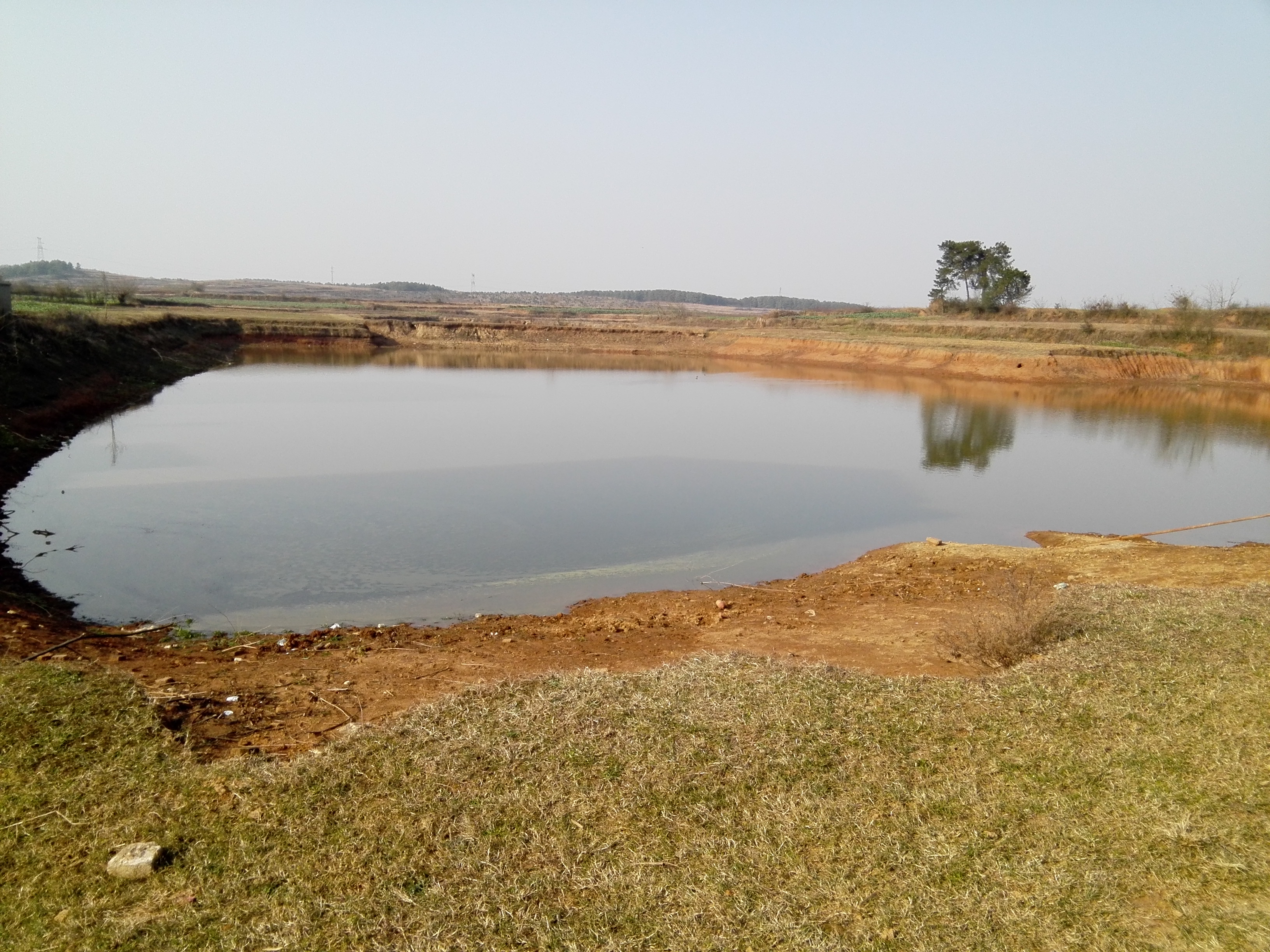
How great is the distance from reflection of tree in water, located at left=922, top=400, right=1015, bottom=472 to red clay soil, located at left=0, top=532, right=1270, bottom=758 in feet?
29.9

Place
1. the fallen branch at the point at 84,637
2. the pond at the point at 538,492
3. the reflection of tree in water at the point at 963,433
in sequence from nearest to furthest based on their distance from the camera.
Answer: the fallen branch at the point at 84,637
the pond at the point at 538,492
the reflection of tree in water at the point at 963,433

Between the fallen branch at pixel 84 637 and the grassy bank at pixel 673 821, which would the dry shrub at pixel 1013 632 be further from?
the fallen branch at pixel 84 637

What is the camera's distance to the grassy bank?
3543 mm

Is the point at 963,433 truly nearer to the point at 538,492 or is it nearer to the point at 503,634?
the point at 538,492

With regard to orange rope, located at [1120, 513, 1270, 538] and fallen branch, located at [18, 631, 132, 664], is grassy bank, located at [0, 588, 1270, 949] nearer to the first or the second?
fallen branch, located at [18, 631, 132, 664]

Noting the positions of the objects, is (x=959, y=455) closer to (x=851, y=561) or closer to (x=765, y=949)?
(x=851, y=561)

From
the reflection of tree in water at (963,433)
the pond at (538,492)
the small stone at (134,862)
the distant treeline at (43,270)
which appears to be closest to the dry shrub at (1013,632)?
the pond at (538,492)

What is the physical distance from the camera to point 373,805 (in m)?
4.38

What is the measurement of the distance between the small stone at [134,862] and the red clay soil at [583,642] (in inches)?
43.7

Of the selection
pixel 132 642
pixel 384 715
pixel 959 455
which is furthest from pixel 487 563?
pixel 959 455

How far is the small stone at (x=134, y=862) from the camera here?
3820mm

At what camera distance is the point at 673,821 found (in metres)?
4.30

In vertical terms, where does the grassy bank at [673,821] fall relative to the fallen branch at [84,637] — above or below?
above

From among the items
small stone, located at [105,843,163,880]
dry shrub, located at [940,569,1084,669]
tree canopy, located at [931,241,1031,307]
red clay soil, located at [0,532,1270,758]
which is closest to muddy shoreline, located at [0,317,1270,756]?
red clay soil, located at [0,532,1270,758]
